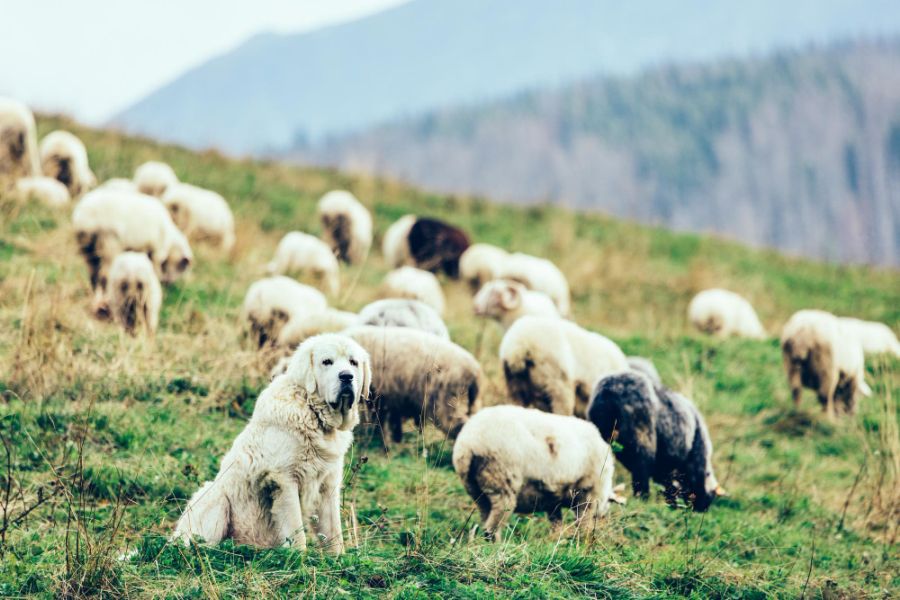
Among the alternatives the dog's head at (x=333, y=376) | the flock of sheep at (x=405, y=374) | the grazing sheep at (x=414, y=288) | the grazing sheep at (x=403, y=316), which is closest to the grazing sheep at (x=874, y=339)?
the flock of sheep at (x=405, y=374)

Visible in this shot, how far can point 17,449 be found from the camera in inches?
271

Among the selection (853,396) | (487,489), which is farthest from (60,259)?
(853,396)

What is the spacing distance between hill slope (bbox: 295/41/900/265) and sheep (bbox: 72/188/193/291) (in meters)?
68.9

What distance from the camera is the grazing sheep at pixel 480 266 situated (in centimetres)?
1577

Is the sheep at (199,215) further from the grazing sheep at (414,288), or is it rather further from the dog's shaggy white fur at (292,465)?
the dog's shaggy white fur at (292,465)

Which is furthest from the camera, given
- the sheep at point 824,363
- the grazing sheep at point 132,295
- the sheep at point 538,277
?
the sheep at point 538,277

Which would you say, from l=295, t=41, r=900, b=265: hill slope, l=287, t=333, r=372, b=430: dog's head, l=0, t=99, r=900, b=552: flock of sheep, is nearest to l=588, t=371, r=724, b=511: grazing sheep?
l=0, t=99, r=900, b=552: flock of sheep

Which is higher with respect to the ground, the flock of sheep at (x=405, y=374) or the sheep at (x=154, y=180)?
the sheep at (x=154, y=180)

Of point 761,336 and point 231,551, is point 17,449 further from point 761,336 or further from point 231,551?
point 761,336

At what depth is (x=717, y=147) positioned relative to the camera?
93.2 m

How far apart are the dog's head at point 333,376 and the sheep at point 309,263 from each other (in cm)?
771

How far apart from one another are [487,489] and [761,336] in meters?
10.2

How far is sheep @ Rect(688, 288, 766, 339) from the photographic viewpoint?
15.5 metres

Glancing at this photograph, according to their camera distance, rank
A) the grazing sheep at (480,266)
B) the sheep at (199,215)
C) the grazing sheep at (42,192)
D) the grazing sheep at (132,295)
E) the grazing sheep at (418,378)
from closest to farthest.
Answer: the grazing sheep at (418,378) → the grazing sheep at (132,295) → the grazing sheep at (42,192) → the sheep at (199,215) → the grazing sheep at (480,266)
